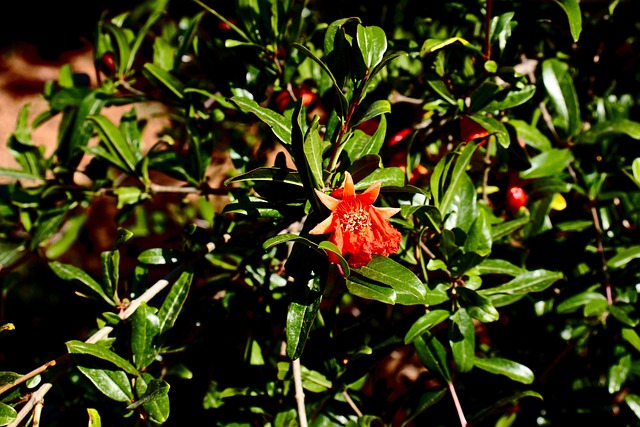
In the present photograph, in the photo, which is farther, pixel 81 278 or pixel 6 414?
pixel 81 278

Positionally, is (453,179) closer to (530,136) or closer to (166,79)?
(530,136)

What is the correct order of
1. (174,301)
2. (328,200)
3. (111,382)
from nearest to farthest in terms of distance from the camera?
(328,200) < (111,382) < (174,301)

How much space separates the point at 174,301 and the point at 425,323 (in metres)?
0.45

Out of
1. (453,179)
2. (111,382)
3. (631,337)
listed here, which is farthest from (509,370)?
(111,382)

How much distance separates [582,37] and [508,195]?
0.56 m

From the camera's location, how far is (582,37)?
1.49 meters

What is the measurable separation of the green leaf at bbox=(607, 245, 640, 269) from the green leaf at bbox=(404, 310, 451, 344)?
1.40 feet

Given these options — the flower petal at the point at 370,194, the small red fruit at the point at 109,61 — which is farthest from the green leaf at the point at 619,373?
the small red fruit at the point at 109,61

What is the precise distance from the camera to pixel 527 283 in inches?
42.7

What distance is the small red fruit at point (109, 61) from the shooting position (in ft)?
4.50

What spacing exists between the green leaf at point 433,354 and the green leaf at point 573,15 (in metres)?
0.62

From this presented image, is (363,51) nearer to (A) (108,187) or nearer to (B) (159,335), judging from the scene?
(B) (159,335)

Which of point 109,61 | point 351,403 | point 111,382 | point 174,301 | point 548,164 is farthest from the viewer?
point 109,61

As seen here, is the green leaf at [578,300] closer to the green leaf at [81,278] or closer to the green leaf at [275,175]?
the green leaf at [275,175]
